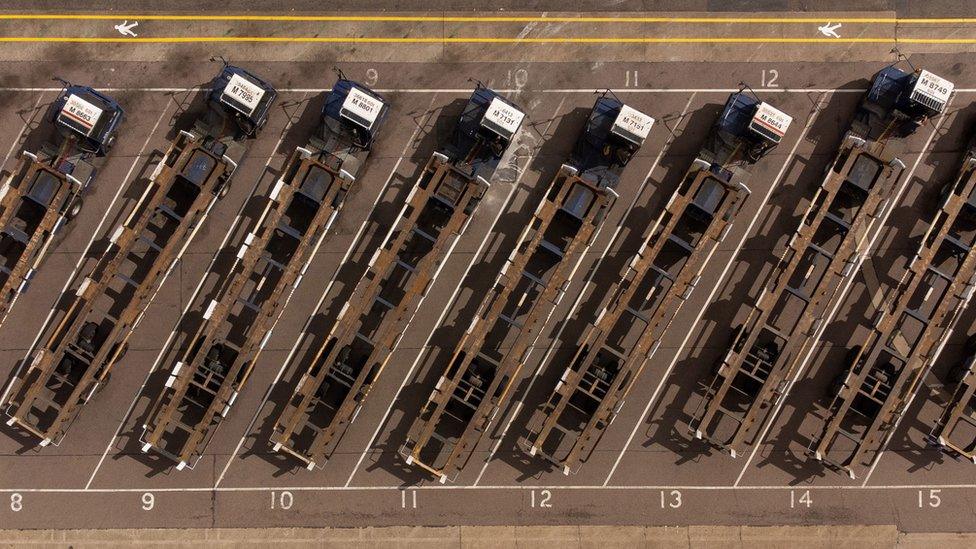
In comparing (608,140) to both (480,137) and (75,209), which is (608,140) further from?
(75,209)

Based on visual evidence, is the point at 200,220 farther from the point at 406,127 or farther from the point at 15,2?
the point at 15,2

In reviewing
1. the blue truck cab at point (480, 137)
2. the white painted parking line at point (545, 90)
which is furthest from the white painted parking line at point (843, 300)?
the blue truck cab at point (480, 137)

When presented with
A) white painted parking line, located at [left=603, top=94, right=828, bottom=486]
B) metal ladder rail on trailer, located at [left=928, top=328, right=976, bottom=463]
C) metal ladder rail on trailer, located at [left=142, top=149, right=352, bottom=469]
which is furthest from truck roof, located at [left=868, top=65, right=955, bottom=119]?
metal ladder rail on trailer, located at [left=142, top=149, right=352, bottom=469]

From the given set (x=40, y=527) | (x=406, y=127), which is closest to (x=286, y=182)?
(x=406, y=127)

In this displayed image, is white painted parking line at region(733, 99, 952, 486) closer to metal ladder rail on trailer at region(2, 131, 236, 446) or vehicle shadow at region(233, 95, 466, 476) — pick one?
vehicle shadow at region(233, 95, 466, 476)

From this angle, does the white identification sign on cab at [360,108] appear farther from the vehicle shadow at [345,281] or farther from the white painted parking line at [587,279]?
the white painted parking line at [587,279]

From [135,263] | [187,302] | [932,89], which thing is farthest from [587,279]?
[135,263]
